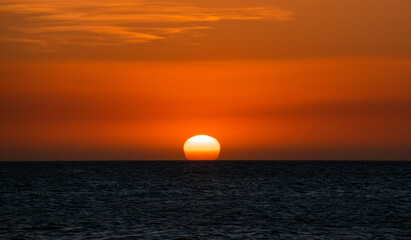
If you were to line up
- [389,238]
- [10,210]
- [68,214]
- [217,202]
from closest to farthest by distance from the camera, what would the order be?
[389,238]
[68,214]
[10,210]
[217,202]

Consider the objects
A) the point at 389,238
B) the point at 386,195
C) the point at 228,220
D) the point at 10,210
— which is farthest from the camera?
the point at 386,195

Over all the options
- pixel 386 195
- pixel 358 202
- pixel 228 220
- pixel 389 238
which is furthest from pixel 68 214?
pixel 386 195

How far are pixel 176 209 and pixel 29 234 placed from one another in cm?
2027

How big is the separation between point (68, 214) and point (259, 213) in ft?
54.7

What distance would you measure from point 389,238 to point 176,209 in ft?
78.2

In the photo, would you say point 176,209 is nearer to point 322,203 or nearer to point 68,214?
point 68,214

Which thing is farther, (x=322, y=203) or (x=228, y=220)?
(x=322, y=203)

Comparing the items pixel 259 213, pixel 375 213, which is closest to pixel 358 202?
pixel 375 213

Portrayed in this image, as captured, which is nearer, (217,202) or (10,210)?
(10,210)

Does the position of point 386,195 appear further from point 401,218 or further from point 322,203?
point 401,218

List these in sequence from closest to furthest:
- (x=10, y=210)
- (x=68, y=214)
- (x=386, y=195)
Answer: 1. (x=68, y=214)
2. (x=10, y=210)
3. (x=386, y=195)

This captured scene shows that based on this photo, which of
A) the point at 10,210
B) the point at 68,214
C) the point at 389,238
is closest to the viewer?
the point at 389,238

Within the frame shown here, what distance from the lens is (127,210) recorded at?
61844 mm

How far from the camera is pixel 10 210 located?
6134 cm
